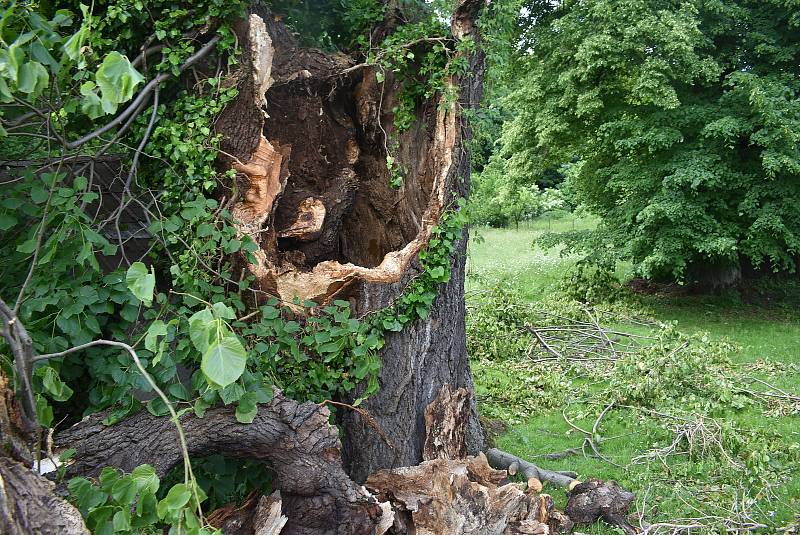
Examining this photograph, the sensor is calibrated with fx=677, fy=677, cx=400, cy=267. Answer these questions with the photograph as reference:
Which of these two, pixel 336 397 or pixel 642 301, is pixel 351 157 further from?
pixel 642 301

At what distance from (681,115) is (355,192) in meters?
7.21

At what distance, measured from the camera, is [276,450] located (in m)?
3.43

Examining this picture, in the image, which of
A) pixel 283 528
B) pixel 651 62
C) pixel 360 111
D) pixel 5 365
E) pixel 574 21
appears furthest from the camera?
pixel 574 21

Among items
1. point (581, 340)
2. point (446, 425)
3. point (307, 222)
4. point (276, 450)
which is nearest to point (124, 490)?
point (276, 450)

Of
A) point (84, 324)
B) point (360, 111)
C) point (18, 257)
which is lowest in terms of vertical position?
point (84, 324)

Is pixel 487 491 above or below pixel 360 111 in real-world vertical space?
below

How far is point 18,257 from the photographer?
3.51 metres

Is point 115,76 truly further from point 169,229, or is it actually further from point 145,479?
point 169,229

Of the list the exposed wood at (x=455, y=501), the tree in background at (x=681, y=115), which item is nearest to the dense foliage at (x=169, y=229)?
the exposed wood at (x=455, y=501)

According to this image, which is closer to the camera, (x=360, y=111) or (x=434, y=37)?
(x=434, y=37)

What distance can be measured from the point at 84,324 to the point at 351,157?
2.10 m

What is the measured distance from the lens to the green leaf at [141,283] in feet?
6.43

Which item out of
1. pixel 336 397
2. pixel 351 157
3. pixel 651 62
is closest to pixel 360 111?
pixel 351 157

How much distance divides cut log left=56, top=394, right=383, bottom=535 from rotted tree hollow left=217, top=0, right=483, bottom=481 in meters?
0.78
